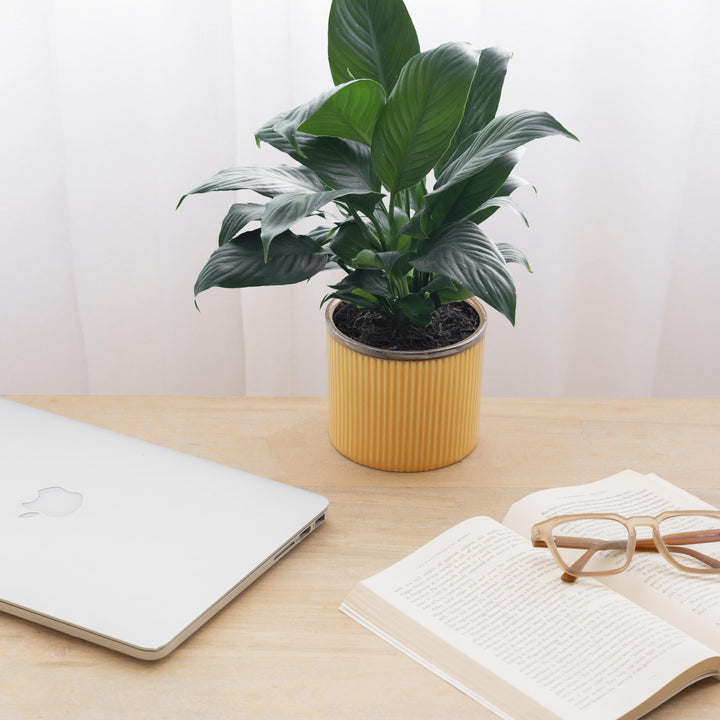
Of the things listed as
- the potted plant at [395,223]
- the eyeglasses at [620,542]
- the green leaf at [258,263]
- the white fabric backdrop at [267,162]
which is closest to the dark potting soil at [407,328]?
the potted plant at [395,223]

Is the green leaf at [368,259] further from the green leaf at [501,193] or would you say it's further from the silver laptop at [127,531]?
the silver laptop at [127,531]

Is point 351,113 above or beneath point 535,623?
above

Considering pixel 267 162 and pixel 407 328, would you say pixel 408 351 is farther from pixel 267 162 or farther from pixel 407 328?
pixel 267 162

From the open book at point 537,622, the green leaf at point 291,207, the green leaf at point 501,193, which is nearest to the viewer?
the open book at point 537,622

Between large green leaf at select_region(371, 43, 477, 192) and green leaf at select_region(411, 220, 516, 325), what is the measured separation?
0.07 m

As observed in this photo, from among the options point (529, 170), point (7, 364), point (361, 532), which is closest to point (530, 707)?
point (361, 532)

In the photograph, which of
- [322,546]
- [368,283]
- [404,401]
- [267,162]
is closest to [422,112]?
[368,283]

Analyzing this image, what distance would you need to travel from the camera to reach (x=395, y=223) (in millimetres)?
834

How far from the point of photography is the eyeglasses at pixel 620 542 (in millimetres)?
729

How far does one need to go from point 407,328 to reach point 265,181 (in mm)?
203

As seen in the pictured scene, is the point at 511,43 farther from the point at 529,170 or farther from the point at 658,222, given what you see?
the point at 658,222

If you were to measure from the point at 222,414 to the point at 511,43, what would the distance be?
641 millimetres

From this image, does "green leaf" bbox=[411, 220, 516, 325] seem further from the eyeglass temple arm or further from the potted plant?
the eyeglass temple arm

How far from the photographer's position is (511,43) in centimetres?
120
